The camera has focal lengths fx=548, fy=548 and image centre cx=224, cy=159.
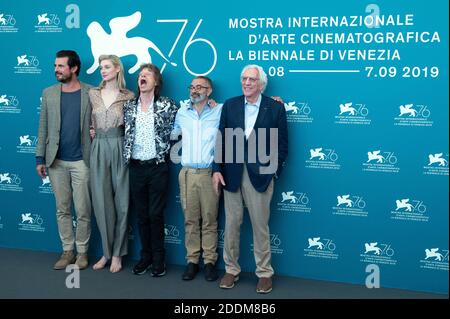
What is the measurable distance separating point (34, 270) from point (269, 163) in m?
2.24

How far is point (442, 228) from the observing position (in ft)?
13.3

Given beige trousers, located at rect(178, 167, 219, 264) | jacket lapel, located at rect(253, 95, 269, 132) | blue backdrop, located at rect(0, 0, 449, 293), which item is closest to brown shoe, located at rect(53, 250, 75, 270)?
blue backdrop, located at rect(0, 0, 449, 293)

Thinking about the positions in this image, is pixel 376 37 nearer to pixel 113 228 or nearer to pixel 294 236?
pixel 294 236

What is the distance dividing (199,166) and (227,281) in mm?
928

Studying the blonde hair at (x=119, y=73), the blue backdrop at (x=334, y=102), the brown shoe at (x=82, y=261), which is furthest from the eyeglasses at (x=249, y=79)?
the brown shoe at (x=82, y=261)

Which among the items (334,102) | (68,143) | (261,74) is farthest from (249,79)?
(68,143)

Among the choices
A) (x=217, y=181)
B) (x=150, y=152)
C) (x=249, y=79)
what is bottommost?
(x=217, y=181)

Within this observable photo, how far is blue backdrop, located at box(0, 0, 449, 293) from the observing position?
4.03 m

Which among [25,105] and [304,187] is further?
[25,105]

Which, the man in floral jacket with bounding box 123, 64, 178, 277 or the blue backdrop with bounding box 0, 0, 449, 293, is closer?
the blue backdrop with bounding box 0, 0, 449, 293

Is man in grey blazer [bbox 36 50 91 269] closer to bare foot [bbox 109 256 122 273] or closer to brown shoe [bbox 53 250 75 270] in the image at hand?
brown shoe [bbox 53 250 75 270]

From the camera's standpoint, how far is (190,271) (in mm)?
4469

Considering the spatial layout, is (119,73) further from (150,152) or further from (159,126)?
(150,152)

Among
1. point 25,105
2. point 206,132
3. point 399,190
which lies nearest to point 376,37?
point 399,190
